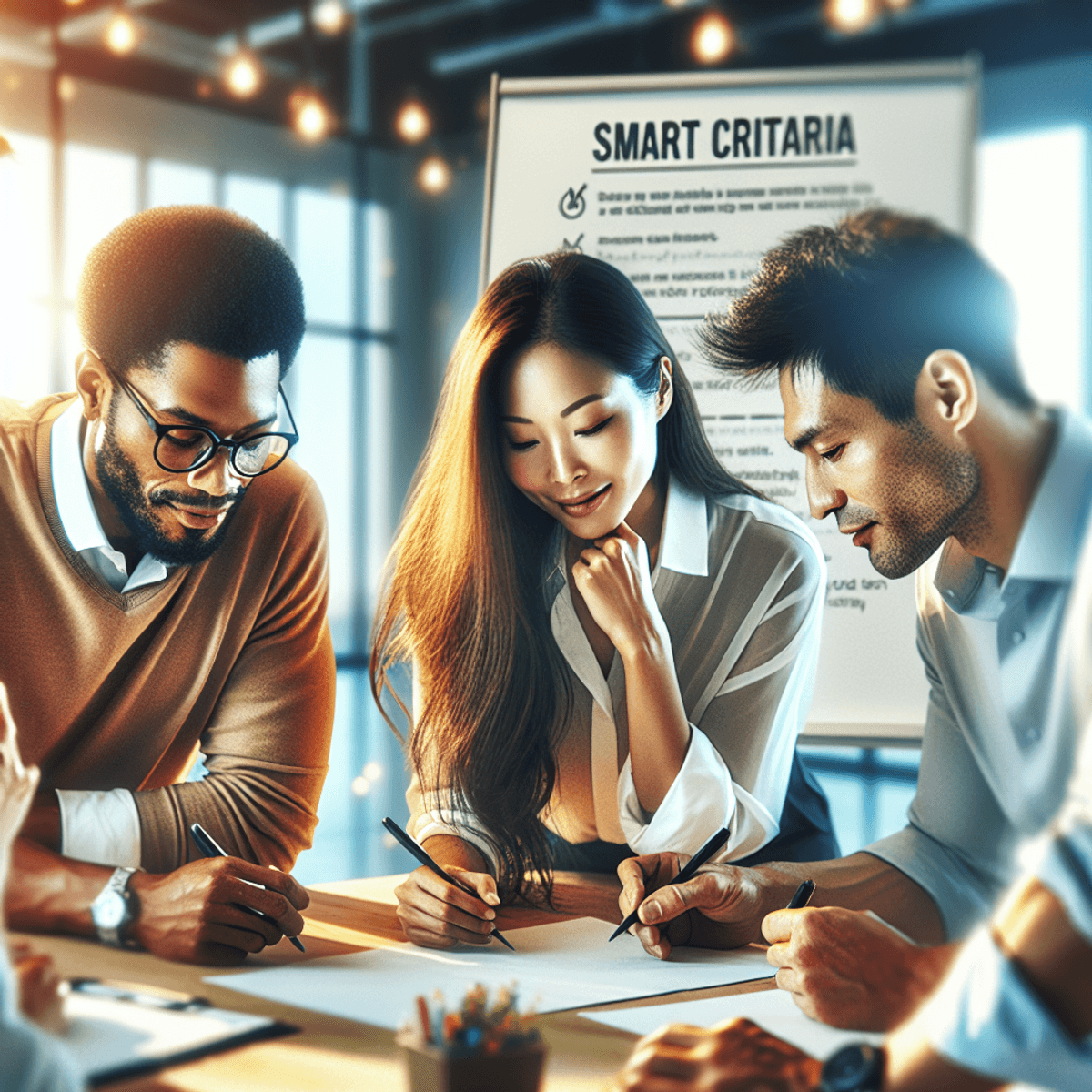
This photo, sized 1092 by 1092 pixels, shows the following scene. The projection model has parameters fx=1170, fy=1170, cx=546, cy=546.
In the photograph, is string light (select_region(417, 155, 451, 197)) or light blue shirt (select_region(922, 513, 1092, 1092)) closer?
light blue shirt (select_region(922, 513, 1092, 1092))

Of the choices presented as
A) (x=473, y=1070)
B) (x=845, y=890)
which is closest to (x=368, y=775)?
(x=845, y=890)

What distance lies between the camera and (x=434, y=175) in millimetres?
5699

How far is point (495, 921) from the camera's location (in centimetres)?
177

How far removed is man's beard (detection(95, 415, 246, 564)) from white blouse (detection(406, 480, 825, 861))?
434mm

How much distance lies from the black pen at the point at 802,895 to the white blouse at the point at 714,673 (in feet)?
0.82

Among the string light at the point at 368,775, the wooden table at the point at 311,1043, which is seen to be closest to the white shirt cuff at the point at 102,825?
the wooden table at the point at 311,1043

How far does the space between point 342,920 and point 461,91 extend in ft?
16.2

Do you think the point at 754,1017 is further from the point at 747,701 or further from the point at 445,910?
the point at 747,701

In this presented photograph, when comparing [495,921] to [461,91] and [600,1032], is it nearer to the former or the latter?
[600,1032]

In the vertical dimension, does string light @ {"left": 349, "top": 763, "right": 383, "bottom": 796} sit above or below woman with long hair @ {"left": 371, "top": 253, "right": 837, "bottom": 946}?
below

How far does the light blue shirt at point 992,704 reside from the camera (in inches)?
53.4

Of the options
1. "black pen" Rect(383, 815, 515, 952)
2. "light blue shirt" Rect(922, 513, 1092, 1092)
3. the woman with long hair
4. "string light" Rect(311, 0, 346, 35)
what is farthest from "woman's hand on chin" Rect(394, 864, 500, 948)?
"string light" Rect(311, 0, 346, 35)

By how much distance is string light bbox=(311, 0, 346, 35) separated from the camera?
19.2ft

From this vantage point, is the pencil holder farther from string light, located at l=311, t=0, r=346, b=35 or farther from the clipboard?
string light, located at l=311, t=0, r=346, b=35
